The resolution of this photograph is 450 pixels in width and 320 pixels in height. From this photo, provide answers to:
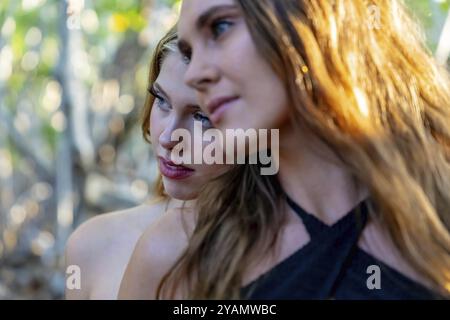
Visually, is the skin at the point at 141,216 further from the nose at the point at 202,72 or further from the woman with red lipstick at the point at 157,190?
the nose at the point at 202,72

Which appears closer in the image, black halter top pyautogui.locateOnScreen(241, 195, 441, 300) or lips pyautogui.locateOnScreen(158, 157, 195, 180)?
black halter top pyautogui.locateOnScreen(241, 195, 441, 300)

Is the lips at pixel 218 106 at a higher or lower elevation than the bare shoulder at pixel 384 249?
higher

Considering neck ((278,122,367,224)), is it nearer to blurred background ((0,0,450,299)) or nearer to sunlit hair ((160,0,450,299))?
sunlit hair ((160,0,450,299))

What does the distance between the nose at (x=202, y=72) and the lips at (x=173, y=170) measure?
0.41 m

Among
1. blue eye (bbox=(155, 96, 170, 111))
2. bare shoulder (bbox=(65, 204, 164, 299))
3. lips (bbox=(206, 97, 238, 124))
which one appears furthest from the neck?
bare shoulder (bbox=(65, 204, 164, 299))

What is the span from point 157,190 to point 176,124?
14.0 inches

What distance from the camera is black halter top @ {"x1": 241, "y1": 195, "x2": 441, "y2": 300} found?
1466 millimetres

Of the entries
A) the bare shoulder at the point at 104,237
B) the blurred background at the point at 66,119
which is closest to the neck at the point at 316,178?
the bare shoulder at the point at 104,237

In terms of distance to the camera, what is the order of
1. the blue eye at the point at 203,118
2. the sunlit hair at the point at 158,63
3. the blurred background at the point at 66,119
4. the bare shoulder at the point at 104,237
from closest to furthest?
1. the blue eye at the point at 203,118
2. the sunlit hair at the point at 158,63
3. the bare shoulder at the point at 104,237
4. the blurred background at the point at 66,119

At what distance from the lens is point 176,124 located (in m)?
1.88

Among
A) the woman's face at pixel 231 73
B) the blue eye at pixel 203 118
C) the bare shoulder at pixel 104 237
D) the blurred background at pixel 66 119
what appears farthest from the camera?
the blurred background at pixel 66 119

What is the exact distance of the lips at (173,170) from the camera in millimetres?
1901

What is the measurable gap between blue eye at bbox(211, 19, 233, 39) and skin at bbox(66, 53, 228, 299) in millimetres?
361

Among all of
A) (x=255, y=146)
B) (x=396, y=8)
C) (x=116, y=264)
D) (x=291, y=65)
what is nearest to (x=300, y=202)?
(x=255, y=146)
